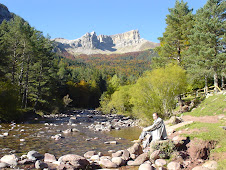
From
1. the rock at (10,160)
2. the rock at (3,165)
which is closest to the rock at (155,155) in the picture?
the rock at (10,160)

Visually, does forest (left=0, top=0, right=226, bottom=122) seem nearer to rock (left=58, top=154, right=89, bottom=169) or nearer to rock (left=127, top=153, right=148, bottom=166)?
rock (left=127, top=153, right=148, bottom=166)

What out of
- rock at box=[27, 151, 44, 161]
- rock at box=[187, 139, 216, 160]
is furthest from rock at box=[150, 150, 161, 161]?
rock at box=[27, 151, 44, 161]

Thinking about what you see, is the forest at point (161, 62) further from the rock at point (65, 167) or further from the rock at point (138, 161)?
the rock at point (65, 167)

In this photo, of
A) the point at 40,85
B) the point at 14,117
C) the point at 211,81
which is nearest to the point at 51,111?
the point at 40,85

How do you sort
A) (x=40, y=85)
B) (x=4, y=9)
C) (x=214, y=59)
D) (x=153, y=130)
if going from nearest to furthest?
(x=153, y=130)
(x=214, y=59)
(x=40, y=85)
(x=4, y=9)

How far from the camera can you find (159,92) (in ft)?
69.9

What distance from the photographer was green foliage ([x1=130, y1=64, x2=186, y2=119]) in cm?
2120

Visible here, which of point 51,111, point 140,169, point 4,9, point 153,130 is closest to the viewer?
point 140,169

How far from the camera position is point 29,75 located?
33656mm

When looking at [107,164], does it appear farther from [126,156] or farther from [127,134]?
[127,134]

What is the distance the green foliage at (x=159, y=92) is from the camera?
21.2m

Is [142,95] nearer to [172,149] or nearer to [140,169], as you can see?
[172,149]

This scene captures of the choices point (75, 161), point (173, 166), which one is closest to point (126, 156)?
point (173, 166)

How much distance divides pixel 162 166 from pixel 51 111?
39695 millimetres
